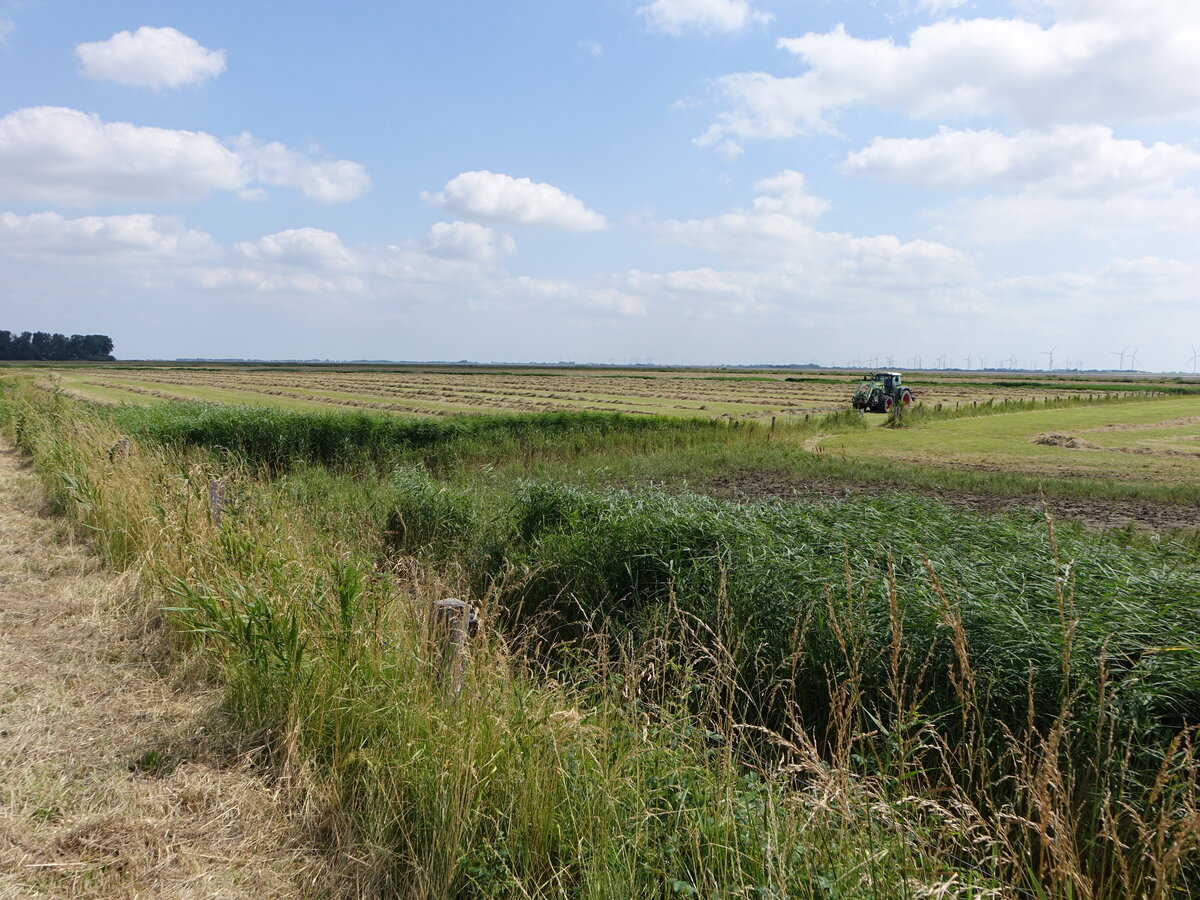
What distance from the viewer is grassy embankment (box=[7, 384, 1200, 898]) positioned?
2523 millimetres

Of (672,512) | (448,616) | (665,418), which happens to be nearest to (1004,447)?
(665,418)

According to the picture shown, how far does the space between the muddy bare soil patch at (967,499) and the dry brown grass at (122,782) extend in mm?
7523

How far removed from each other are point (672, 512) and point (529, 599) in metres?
1.64

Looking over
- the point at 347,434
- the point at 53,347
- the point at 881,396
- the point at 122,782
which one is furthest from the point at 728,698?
the point at 53,347

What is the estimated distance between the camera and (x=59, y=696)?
408cm

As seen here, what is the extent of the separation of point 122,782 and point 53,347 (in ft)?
633

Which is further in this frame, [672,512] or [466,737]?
[672,512]

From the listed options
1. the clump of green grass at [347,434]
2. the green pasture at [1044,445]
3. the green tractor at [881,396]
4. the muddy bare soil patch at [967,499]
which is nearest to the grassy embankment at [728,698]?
the muddy bare soil patch at [967,499]

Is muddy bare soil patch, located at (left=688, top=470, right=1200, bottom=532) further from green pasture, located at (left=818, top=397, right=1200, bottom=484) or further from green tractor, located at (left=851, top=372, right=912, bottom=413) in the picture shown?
green tractor, located at (left=851, top=372, right=912, bottom=413)

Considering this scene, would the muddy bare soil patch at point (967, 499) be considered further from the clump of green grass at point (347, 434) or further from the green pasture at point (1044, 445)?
the clump of green grass at point (347, 434)

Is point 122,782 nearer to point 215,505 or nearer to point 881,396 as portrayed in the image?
point 215,505

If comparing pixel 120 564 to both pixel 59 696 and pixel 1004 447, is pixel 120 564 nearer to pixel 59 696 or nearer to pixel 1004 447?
pixel 59 696

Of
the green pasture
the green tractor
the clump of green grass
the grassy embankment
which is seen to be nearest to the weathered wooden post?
the grassy embankment

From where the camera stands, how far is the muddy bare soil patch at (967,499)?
11109mm
